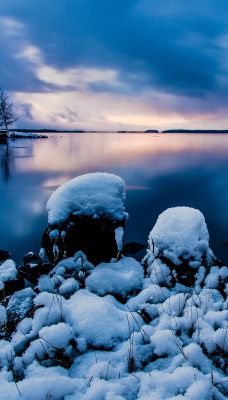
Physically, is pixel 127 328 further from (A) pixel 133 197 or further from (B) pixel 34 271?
(A) pixel 133 197

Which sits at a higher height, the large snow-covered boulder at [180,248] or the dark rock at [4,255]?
the large snow-covered boulder at [180,248]

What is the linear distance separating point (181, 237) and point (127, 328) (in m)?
1.78

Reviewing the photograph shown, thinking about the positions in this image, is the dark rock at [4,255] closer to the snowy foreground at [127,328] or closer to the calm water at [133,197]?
the calm water at [133,197]

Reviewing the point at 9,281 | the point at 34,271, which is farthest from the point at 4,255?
the point at 9,281

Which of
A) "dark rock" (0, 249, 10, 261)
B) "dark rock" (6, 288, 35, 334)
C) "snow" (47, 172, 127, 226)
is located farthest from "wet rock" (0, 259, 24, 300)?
"dark rock" (0, 249, 10, 261)

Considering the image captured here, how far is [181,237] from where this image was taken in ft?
14.6

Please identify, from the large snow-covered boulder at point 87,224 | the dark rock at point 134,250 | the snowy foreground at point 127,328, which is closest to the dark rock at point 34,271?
the large snow-covered boulder at point 87,224

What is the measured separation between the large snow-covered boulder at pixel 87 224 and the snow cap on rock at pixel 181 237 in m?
0.76

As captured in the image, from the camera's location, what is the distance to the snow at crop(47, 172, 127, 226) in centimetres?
502

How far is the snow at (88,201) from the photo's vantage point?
5.02 metres

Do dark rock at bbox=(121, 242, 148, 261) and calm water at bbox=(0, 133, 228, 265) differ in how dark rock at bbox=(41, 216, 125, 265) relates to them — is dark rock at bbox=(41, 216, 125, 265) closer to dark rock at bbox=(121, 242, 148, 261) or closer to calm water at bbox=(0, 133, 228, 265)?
dark rock at bbox=(121, 242, 148, 261)

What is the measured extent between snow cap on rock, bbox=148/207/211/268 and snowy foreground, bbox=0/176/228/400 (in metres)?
0.02

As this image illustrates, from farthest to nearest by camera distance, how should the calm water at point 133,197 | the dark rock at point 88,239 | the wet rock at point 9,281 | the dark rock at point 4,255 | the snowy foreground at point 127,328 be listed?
the calm water at point 133,197, the dark rock at point 4,255, the dark rock at point 88,239, the wet rock at point 9,281, the snowy foreground at point 127,328

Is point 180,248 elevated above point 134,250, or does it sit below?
above
